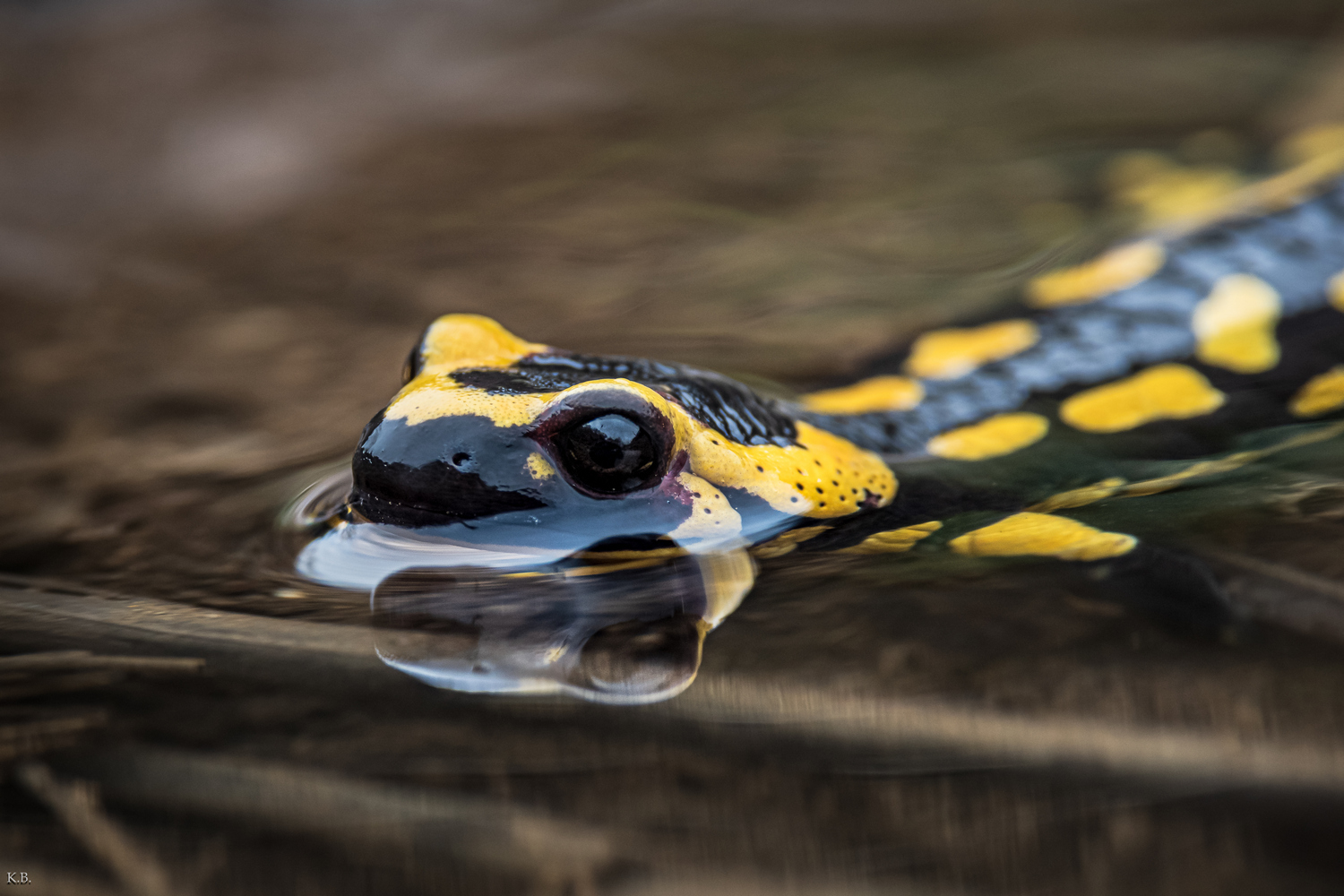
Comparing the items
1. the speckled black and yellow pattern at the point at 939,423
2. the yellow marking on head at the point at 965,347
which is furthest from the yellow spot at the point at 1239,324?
the yellow marking on head at the point at 965,347

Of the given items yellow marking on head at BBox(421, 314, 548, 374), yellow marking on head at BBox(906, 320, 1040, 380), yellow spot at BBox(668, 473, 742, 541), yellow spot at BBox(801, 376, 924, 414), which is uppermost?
yellow marking on head at BBox(906, 320, 1040, 380)

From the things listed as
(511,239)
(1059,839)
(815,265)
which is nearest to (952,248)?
(815,265)

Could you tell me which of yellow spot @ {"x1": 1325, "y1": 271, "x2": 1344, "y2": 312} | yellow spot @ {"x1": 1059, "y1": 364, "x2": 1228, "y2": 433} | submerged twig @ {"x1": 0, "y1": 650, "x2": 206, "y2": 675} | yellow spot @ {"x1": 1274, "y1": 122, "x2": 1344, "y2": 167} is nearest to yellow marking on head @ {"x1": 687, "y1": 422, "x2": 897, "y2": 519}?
yellow spot @ {"x1": 1059, "y1": 364, "x2": 1228, "y2": 433}

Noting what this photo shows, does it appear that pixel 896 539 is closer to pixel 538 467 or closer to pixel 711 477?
pixel 711 477

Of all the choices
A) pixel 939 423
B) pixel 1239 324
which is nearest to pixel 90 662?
pixel 939 423

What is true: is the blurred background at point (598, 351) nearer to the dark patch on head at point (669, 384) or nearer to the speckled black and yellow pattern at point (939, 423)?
the speckled black and yellow pattern at point (939, 423)

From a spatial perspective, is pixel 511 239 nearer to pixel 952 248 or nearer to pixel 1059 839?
pixel 952 248

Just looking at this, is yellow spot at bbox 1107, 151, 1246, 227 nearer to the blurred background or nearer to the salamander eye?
the blurred background
